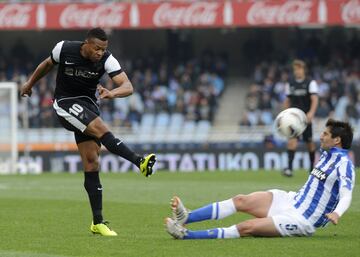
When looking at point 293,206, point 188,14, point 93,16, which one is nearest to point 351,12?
point 188,14

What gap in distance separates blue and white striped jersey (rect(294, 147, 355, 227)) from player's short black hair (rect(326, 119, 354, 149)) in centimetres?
8

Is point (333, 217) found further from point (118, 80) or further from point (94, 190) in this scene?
point (94, 190)

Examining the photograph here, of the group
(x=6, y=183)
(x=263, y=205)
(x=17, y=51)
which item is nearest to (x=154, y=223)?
(x=263, y=205)

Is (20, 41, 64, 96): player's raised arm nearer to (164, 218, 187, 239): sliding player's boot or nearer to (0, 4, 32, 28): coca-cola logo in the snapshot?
(164, 218, 187, 239): sliding player's boot

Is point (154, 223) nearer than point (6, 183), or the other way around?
point (154, 223)

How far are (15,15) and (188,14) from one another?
18.9 feet

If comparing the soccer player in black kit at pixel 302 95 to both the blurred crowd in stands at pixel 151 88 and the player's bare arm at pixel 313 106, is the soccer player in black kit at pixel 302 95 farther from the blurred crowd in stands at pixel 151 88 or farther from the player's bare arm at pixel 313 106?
the blurred crowd in stands at pixel 151 88

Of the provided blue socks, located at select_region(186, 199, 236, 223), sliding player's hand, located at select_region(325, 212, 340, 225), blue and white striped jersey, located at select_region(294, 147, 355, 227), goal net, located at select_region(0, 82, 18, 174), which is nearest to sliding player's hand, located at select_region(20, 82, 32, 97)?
blue socks, located at select_region(186, 199, 236, 223)

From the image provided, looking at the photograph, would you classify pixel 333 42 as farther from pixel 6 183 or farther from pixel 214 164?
pixel 6 183

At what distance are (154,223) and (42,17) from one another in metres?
23.6

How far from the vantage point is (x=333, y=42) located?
36844 mm

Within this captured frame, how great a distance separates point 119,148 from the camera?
32.5 feet

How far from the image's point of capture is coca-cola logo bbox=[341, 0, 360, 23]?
33.1 metres

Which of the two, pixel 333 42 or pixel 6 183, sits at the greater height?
pixel 333 42
